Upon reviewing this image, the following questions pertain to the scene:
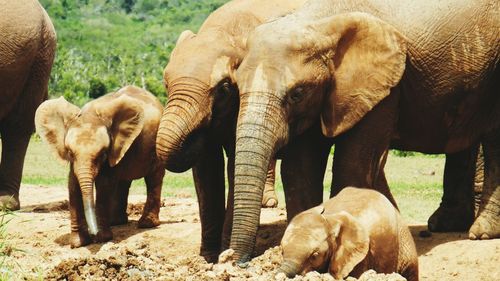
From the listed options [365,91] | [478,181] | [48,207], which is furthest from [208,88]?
[48,207]

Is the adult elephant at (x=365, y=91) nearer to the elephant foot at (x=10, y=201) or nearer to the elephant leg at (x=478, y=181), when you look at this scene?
the elephant leg at (x=478, y=181)

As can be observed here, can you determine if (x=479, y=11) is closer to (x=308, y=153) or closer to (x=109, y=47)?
(x=308, y=153)

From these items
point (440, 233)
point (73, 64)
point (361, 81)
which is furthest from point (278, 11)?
point (73, 64)

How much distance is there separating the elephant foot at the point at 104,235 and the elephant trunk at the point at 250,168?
2.99m

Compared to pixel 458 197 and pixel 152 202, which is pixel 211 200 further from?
pixel 458 197

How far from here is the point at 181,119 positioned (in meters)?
9.10

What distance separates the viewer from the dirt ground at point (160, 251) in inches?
284

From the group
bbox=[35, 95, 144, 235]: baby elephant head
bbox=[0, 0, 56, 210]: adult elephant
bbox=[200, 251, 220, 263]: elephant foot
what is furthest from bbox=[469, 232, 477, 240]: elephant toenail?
bbox=[0, 0, 56, 210]: adult elephant

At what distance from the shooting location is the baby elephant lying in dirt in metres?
7.52

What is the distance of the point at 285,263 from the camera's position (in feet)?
24.3

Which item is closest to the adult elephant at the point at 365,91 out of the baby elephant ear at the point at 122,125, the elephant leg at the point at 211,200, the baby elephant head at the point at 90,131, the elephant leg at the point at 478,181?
the elephant leg at the point at 478,181

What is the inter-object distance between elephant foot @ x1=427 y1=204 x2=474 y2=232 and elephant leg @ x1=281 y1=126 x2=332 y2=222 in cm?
185

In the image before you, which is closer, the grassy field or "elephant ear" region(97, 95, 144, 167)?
"elephant ear" region(97, 95, 144, 167)

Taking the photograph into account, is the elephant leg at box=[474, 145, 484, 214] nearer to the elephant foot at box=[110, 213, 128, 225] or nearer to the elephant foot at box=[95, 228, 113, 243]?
the elephant foot at box=[95, 228, 113, 243]
